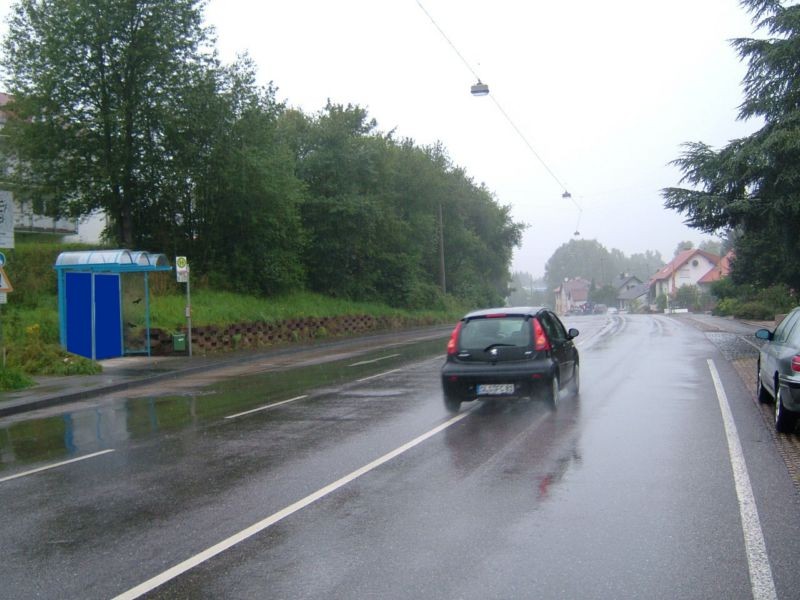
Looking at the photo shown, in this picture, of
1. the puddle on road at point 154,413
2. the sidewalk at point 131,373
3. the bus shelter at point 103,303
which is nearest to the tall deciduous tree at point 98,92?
the bus shelter at point 103,303

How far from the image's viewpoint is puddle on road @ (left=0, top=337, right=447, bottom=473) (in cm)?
975

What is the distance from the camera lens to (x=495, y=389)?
1068cm

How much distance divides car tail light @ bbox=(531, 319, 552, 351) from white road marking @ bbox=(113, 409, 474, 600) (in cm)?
291

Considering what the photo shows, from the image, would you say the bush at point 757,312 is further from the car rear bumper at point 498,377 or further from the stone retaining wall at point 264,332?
the car rear bumper at point 498,377

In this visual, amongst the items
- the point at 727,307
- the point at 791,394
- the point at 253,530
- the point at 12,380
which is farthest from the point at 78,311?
the point at 727,307

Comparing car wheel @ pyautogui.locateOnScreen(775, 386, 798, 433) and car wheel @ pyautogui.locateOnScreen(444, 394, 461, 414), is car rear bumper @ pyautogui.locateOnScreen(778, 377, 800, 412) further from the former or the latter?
car wheel @ pyautogui.locateOnScreen(444, 394, 461, 414)

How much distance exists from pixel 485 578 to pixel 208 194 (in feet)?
85.8

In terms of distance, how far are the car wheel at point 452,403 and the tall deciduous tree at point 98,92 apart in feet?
62.1

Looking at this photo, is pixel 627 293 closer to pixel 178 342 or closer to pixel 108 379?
pixel 178 342

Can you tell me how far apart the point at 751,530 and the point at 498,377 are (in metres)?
5.51

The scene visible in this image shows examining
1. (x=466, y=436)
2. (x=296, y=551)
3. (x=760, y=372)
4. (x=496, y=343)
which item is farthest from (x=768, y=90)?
(x=296, y=551)

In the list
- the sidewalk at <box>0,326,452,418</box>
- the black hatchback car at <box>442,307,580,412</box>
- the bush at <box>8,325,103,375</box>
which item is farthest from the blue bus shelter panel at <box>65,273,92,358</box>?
the black hatchback car at <box>442,307,580,412</box>

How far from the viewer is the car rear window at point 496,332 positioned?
11.0 metres

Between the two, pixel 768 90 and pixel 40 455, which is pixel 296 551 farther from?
pixel 768 90
